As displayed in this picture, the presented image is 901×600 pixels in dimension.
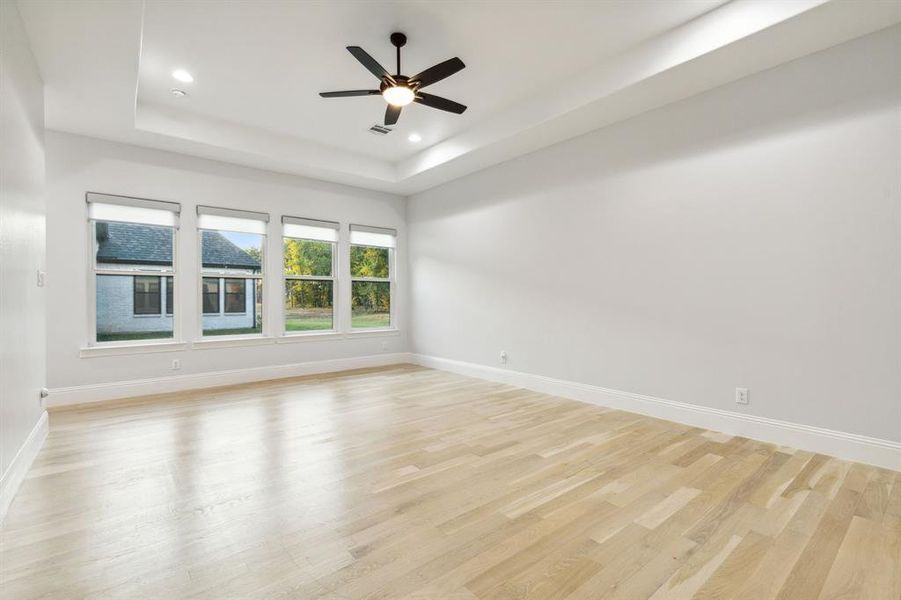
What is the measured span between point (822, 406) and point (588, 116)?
10.1 feet

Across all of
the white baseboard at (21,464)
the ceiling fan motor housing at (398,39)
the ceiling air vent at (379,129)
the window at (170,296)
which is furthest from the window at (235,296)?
the ceiling fan motor housing at (398,39)

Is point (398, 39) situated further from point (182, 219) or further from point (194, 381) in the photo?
point (194, 381)

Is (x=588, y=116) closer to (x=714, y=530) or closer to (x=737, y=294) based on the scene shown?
(x=737, y=294)

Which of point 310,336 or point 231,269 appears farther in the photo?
point 310,336

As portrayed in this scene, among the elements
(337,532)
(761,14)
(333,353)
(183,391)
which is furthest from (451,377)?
(761,14)

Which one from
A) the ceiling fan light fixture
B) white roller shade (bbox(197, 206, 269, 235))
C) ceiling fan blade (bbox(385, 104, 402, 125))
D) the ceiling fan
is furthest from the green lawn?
the ceiling fan light fixture

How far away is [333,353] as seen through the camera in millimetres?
6363

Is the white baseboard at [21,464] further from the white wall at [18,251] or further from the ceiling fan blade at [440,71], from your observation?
the ceiling fan blade at [440,71]

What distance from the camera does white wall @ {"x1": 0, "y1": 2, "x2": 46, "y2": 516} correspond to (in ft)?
7.71

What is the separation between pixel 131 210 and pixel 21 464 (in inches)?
126

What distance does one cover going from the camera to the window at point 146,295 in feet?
16.2

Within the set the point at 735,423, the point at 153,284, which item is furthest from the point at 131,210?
the point at 735,423

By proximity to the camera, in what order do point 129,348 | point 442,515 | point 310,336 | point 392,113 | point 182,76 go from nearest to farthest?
point 442,515 < point 392,113 < point 182,76 < point 129,348 < point 310,336

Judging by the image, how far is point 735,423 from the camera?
3.40 metres
